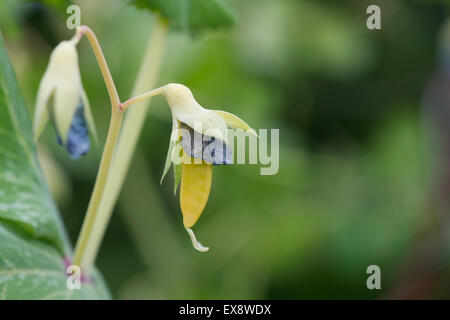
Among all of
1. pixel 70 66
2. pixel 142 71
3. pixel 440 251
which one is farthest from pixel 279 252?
pixel 70 66

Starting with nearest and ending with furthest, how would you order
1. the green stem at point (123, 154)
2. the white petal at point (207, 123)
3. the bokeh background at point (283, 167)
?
the white petal at point (207, 123) → the green stem at point (123, 154) → the bokeh background at point (283, 167)

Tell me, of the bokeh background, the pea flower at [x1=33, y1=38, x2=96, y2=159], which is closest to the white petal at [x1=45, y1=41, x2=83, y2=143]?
the pea flower at [x1=33, y1=38, x2=96, y2=159]

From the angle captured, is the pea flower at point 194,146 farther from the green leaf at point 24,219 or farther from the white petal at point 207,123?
the green leaf at point 24,219

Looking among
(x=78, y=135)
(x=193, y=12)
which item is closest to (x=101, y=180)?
(x=78, y=135)

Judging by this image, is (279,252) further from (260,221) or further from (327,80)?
(327,80)

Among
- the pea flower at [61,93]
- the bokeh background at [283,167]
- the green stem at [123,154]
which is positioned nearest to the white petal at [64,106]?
the pea flower at [61,93]

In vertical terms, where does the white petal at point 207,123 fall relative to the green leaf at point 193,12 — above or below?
below

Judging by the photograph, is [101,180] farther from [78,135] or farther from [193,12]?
[193,12]
